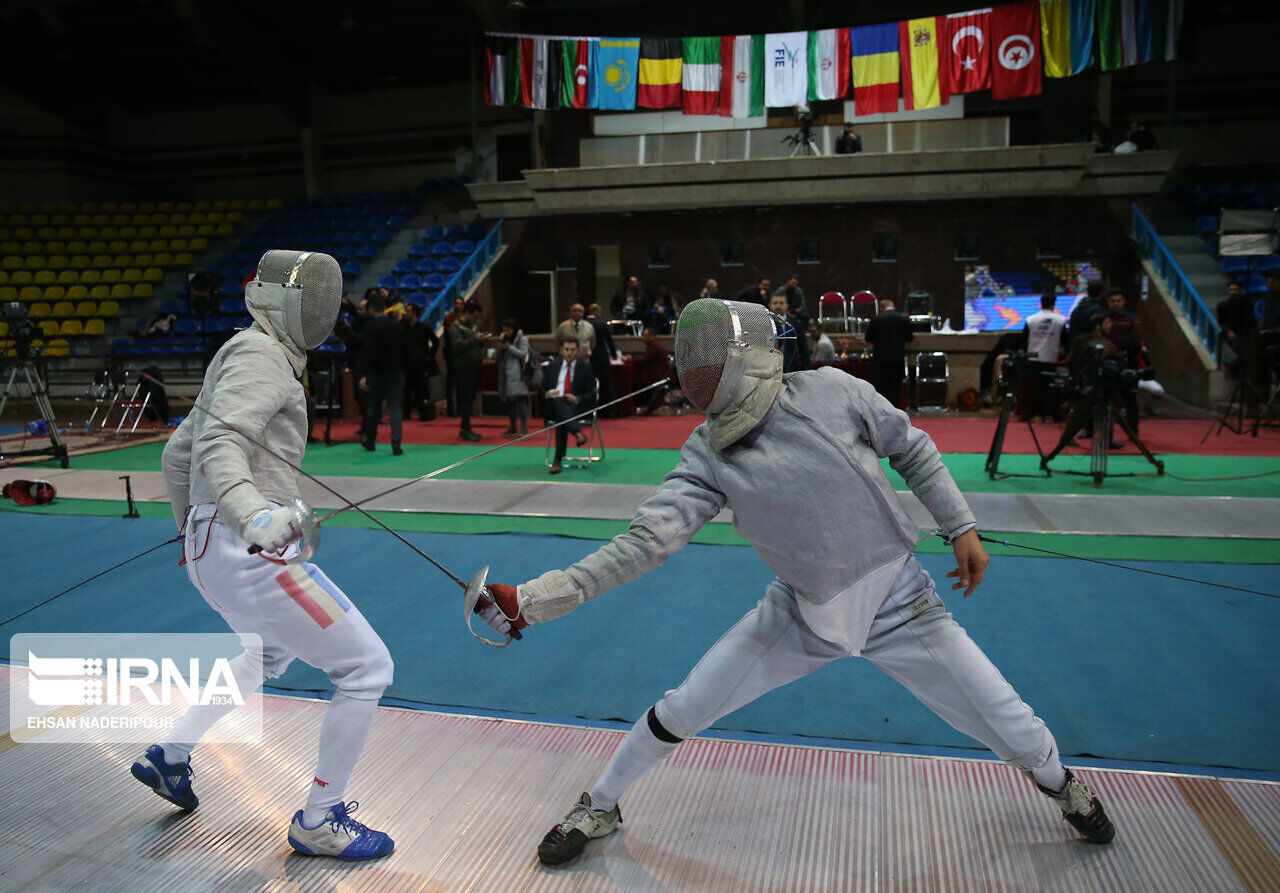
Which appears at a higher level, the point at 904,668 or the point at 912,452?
the point at 912,452

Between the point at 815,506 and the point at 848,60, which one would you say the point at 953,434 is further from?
the point at 815,506

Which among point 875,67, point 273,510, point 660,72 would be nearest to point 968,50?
point 875,67

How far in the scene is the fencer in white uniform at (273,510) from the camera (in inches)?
82.6

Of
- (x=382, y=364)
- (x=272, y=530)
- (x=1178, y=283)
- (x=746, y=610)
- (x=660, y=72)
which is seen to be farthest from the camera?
(x=660, y=72)

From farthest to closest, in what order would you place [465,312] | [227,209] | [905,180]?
[227,209]
[905,180]
[465,312]

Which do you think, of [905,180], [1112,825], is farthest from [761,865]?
[905,180]

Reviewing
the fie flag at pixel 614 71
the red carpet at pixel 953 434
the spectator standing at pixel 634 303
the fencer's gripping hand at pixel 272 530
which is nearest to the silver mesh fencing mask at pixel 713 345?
the fencer's gripping hand at pixel 272 530

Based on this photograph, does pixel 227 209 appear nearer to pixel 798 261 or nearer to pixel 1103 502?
pixel 798 261

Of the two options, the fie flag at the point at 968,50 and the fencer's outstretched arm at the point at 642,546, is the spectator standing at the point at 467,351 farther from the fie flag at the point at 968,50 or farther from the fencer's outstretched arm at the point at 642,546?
the fie flag at the point at 968,50

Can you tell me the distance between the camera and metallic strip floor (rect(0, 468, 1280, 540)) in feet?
17.9

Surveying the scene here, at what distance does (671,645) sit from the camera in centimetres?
369

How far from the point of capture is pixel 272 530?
1.86 m

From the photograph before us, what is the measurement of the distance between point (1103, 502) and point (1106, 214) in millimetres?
11207

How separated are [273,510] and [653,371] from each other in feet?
36.3
